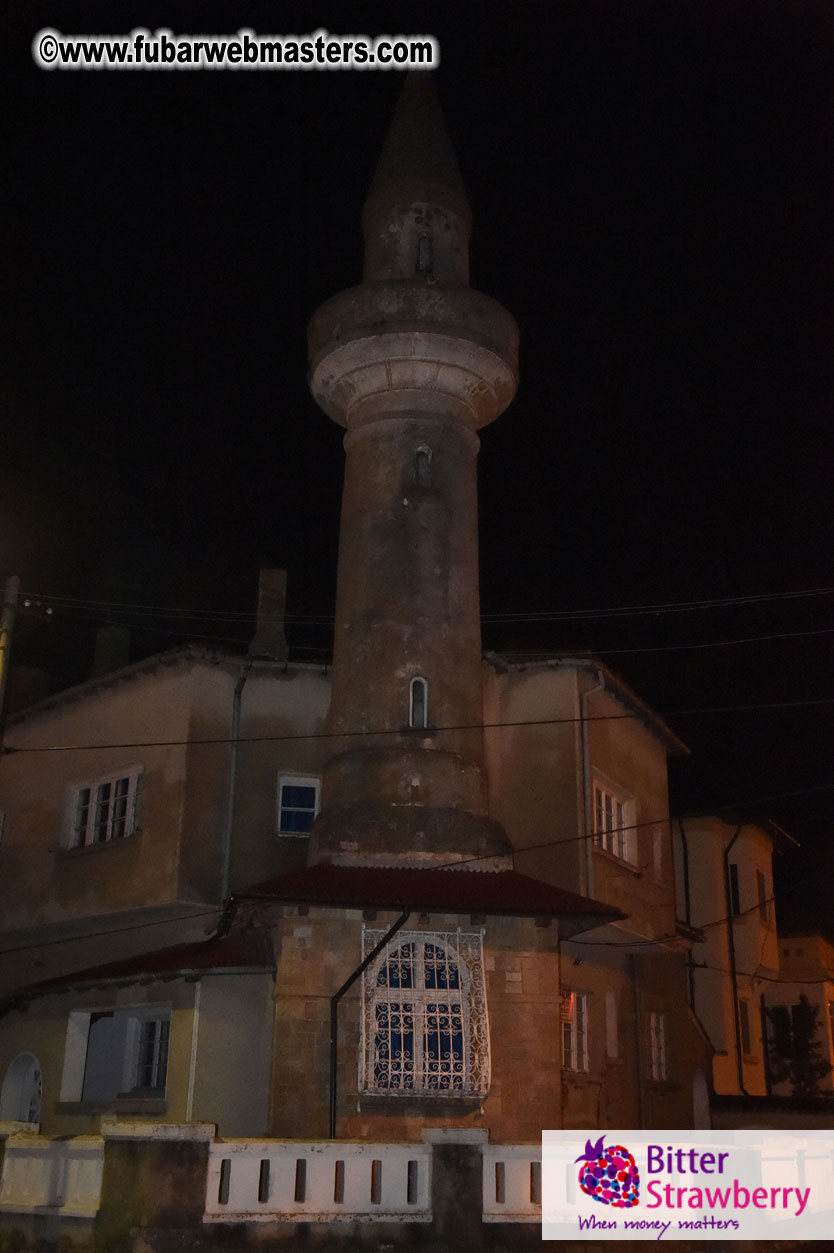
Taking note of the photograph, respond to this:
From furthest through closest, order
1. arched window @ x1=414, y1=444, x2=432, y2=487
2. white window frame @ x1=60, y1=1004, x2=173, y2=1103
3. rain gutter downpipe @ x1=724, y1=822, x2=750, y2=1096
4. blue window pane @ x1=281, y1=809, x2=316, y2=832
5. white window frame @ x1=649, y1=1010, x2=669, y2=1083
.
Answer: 1. rain gutter downpipe @ x1=724, y1=822, x2=750, y2=1096
2. white window frame @ x1=649, y1=1010, x2=669, y2=1083
3. blue window pane @ x1=281, y1=809, x2=316, y2=832
4. arched window @ x1=414, y1=444, x2=432, y2=487
5. white window frame @ x1=60, y1=1004, x2=173, y2=1103

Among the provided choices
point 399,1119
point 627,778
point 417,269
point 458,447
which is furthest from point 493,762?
point 417,269

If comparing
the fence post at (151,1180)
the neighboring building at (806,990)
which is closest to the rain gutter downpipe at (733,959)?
the neighboring building at (806,990)

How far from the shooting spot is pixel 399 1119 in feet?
62.1

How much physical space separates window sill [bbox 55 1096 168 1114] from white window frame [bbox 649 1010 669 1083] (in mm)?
10429

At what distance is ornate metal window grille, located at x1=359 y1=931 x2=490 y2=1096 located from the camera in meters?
19.2

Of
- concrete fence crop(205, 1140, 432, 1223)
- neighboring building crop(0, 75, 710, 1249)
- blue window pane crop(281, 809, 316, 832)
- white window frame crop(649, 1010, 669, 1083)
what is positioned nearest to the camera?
concrete fence crop(205, 1140, 432, 1223)

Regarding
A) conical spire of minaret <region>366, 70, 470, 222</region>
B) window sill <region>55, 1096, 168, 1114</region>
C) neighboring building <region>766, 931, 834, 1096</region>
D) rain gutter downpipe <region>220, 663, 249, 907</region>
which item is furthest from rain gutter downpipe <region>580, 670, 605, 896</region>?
neighboring building <region>766, 931, 834, 1096</region>

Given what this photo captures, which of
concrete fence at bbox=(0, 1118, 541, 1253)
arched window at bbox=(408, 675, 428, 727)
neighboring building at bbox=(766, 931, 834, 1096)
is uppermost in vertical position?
arched window at bbox=(408, 675, 428, 727)

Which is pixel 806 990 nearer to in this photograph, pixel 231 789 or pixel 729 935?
pixel 729 935

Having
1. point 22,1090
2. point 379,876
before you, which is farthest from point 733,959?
point 22,1090

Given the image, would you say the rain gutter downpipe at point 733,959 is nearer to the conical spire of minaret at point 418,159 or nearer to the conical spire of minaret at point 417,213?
the conical spire of minaret at point 417,213

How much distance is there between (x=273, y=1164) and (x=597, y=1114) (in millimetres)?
10860

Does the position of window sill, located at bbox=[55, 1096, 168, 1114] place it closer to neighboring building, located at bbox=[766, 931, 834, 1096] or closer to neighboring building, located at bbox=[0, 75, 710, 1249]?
neighboring building, located at bbox=[0, 75, 710, 1249]

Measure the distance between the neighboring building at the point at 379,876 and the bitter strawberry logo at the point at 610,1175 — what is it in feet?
2.13
